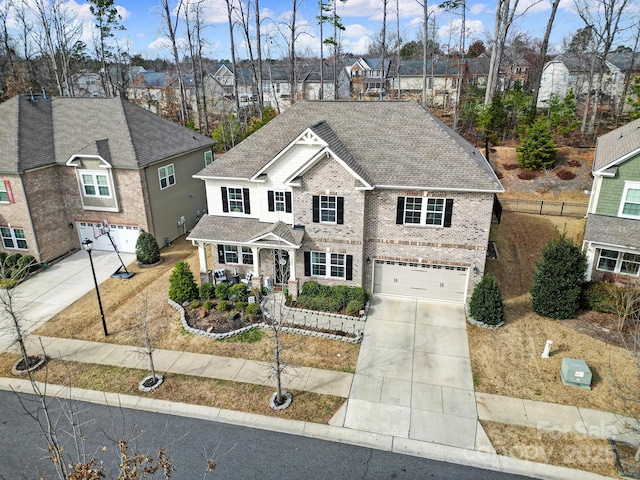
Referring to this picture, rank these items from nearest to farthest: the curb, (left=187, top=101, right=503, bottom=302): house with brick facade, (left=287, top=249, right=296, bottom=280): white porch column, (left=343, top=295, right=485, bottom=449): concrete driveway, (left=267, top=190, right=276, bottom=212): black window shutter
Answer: the curb
(left=343, top=295, right=485, bottom=449): concrete driveway
(left=187, top=101, right=503, bottom=302): house with brick facade
(left=287, top=249, right=296, bottom=280): white porch column
(left=267, top=190, right=276, bottom=212): black window shutter

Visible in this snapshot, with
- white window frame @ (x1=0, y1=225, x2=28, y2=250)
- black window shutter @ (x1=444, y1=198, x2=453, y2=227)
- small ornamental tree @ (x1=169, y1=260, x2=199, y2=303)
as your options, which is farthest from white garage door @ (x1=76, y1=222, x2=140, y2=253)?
black window shutter @ (x1=444, y1=198, x2=453, y2=227)

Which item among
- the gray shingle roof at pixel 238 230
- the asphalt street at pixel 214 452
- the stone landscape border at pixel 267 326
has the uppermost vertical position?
the gray shingle roof at pixel 238 230

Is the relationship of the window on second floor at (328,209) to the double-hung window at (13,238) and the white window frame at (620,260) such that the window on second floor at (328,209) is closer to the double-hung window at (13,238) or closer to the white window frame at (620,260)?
the white window frame at (620,260)

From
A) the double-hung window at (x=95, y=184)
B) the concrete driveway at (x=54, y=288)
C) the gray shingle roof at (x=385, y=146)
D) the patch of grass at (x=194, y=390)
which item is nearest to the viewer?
the patch of grass at (x=194, y=390)

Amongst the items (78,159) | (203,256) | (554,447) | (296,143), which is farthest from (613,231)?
(78,159)

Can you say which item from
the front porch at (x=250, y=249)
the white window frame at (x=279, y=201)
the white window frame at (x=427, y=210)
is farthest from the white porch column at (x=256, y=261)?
the white window frame at (x=427, y=210)

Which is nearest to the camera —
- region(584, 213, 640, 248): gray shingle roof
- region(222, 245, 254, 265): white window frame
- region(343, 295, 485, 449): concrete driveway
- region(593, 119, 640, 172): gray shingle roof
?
region(343, 295, 485, 449): concrete driveway

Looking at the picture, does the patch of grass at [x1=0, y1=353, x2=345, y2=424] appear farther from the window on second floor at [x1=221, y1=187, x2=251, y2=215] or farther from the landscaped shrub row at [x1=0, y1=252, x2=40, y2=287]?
the window on second floor at [x1=221, y1=187, x2=251, y2=215]
